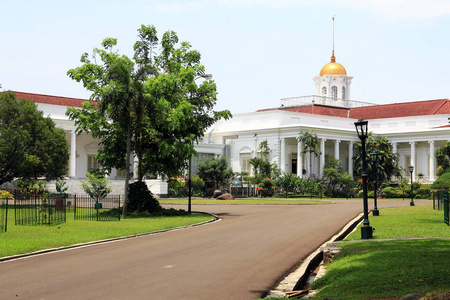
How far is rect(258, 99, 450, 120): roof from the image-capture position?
71375 millimetres

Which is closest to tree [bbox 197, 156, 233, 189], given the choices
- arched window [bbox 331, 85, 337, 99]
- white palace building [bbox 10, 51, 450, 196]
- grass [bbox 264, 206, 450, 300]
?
white palace building [bbox 10, 51, 450, 196]

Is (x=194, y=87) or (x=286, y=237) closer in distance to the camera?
(x=286, y=237)

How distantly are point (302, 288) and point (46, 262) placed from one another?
630cm

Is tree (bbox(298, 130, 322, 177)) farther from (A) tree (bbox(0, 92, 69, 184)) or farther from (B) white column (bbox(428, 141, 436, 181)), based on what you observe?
(A) tree (bbox(0, 92, 69, 184))

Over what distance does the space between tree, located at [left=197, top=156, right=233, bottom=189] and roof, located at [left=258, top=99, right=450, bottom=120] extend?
1587 centimetres

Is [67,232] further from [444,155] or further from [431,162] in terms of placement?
[431,162]

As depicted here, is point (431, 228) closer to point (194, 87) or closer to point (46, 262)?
point (46, 262)

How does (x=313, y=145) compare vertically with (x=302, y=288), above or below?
above

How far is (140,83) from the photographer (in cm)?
2944

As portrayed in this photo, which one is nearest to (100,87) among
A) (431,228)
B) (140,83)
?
(140,83)

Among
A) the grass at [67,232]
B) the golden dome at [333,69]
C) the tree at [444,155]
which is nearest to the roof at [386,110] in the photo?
the golden dome at [333,69]

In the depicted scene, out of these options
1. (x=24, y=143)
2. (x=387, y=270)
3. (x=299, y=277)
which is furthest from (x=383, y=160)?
(x=387, y=270)

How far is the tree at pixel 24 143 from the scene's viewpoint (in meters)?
34.7

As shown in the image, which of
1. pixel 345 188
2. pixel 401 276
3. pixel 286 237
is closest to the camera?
pixel 401 276
